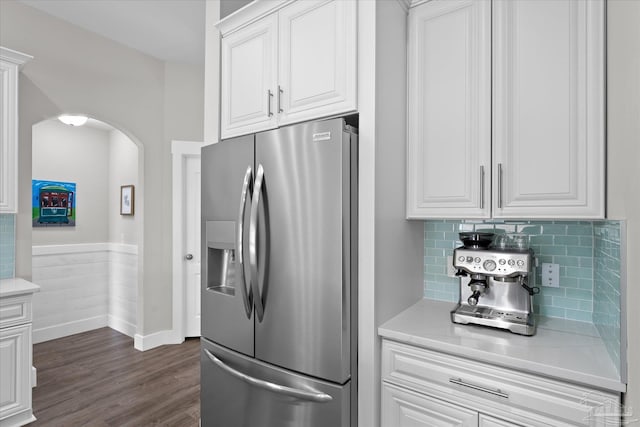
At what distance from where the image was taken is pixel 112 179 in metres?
4.77

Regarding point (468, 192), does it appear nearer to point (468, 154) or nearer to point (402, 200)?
point (468, 154)

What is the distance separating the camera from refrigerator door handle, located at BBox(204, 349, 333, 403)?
1433 mm

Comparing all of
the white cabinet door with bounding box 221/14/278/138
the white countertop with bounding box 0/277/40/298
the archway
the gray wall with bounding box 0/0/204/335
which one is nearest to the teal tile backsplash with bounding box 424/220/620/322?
the white cabinet door with bounding box 221/14/278/138

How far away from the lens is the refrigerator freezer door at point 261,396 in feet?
4.67

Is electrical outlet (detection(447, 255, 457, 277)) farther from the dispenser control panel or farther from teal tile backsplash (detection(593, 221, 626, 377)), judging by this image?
teal tile backsplash (detection(593, 221, 626, 377))

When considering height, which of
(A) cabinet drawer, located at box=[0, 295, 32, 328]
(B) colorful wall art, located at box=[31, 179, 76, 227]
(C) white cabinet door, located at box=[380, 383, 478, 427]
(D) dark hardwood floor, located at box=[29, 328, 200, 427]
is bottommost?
(D) dark hardwood floor, located at box=[29, 328, 200, 427]

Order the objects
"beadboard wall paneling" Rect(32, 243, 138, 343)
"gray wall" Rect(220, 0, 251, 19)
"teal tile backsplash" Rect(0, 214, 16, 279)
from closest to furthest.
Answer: "gray wall" Rect(220, 0, 251, 19)
"teal tile backsplash" Rect(0, 214, 16, 279)
"beadboard wall paneling" Rect(32, 243, 138, 343)

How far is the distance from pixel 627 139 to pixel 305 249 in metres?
1.16

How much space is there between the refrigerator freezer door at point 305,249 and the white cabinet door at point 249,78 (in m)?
0.28

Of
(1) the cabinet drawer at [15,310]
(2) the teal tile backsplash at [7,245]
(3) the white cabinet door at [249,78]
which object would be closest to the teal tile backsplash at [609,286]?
(3) the white cabinet door at [249,78]

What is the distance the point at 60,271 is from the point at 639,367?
515 cm

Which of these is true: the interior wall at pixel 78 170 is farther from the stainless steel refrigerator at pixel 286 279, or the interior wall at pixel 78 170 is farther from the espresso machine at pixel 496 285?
the espresso machine at pixel 496 285

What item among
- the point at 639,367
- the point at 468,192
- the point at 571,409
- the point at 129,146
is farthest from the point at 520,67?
the point at 129,146

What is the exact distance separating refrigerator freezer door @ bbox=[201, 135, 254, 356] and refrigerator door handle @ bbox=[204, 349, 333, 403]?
0.35 feet
